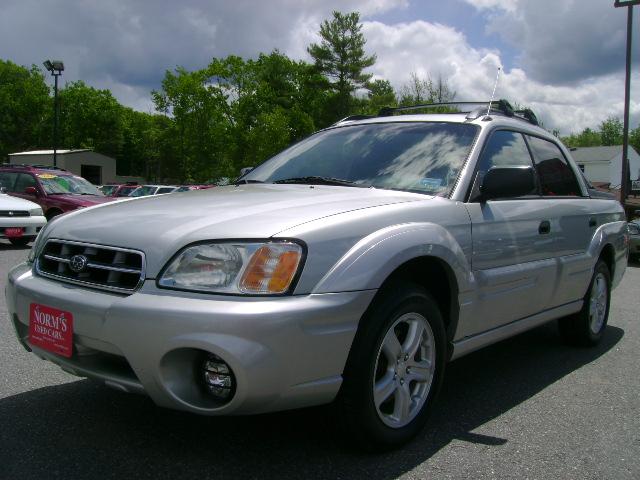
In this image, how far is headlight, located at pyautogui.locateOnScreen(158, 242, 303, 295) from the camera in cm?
237

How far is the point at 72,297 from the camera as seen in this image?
257 centimetres

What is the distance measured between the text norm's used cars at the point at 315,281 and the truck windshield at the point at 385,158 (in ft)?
0.05

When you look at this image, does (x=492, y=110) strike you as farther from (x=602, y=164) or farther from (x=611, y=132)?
(x=611, y=132)

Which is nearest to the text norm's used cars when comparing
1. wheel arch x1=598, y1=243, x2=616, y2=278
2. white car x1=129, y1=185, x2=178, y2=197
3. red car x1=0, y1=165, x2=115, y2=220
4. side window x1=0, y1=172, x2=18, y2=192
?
wheel arch x1=598, y1=243, x2=616, y2=278

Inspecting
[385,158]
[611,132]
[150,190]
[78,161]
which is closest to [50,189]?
[385,158]

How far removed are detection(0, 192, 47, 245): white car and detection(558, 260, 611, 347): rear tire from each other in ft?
31.7

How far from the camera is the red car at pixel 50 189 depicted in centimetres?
1338

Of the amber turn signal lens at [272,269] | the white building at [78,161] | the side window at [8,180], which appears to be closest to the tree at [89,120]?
the white building at [78,161]

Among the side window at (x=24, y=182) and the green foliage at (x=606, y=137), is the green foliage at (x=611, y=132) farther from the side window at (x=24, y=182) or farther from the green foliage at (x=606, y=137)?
the side window at (x=24, y=182)

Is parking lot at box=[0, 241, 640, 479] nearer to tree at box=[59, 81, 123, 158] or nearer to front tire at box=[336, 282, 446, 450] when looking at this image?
front tire at box=[336, 282, 446, 450]

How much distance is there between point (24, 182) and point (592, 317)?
12945mm

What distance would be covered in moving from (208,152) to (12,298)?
3852cm

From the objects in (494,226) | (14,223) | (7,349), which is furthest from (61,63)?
(494,226)

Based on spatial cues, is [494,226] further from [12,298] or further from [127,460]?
[12,298]
